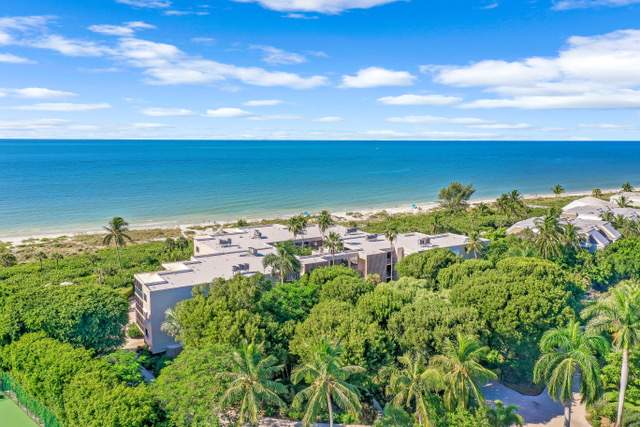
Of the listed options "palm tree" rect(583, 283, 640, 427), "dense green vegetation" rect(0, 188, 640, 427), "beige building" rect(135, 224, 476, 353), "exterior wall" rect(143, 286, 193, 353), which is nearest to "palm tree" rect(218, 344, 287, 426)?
"dense green vegetation" rect(0, 188, 640, 427)

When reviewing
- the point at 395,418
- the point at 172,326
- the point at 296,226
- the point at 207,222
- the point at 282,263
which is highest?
the point at 296,226

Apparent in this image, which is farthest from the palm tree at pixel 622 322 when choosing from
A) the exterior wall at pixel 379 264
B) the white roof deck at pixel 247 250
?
the exterior wall at pixel 379 264

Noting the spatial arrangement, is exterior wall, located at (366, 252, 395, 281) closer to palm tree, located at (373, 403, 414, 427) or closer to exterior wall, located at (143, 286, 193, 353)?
exterior wall, located at (143, 286, 193, 353)

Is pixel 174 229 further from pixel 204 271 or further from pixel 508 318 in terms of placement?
pixel 508 318

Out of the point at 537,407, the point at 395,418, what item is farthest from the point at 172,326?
the point at 537,407

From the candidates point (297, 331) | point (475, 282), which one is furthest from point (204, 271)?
point (475, 282)

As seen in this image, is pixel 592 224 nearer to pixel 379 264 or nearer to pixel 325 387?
pixel 379 264

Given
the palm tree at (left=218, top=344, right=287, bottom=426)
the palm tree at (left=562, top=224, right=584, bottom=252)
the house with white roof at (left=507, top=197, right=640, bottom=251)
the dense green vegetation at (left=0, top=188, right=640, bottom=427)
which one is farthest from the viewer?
the house with white roof at (left=507, top=197, right=640, bottom=251)
